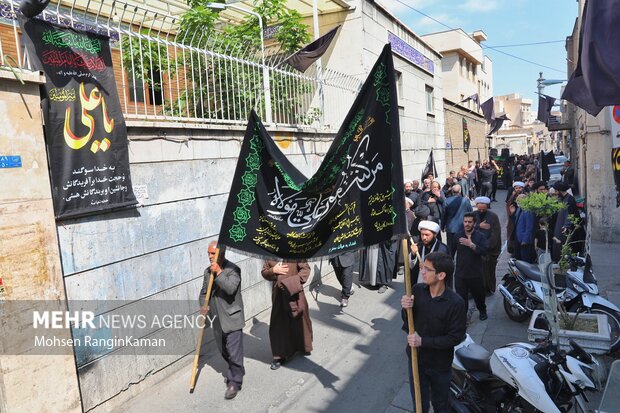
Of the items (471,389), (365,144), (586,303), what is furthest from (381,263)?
(365,144)

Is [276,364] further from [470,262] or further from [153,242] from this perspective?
[470,262]

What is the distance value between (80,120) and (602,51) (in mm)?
4353

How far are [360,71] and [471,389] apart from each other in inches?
377

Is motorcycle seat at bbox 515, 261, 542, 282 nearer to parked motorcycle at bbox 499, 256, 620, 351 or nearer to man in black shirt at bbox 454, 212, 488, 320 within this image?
parked motorcycle at bbox 499, 256, 620, 351

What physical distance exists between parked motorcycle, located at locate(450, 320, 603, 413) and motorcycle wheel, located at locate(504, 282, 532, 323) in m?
2.25

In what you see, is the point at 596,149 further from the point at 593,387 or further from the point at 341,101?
the point at 593,387

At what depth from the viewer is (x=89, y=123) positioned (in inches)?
186

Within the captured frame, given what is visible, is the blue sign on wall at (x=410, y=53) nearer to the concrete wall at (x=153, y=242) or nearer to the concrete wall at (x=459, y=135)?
the concrete wall at (x=459, y=135)

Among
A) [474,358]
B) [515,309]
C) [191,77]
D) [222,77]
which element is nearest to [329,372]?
[474,358]

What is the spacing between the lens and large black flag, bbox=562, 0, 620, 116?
2680 millimetres

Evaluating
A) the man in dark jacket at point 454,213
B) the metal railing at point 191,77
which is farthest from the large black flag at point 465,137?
the man in dark jacket at point 454,213

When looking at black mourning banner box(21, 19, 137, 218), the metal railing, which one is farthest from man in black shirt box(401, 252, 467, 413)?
the metal railing

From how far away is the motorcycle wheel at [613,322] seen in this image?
16.7ft

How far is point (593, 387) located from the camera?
3.74m
